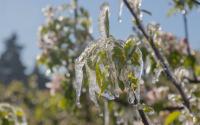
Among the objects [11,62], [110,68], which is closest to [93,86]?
[110,68]

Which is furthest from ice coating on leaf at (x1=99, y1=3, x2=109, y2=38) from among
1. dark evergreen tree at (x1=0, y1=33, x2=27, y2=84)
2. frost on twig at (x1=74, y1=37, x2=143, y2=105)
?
dark evergreen tree at (x1=0, y1=33, x2=27, y2=84)

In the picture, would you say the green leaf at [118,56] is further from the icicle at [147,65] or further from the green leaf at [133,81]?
the icicle at [147,65]

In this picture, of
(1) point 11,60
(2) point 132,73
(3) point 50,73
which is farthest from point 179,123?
(1) point 11,60

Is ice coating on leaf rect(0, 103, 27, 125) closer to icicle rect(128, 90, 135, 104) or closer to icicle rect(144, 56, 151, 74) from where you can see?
icicle rect(144, 56, 151, 74)

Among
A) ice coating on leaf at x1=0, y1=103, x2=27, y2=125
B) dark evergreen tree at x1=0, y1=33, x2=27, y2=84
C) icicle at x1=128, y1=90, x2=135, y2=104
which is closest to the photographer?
icicle at x1=128, y1=90, x2=135, y2=104

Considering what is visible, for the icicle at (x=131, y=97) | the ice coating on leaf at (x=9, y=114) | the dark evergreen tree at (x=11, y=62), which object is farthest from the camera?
the dark evergreen tree at (x=11, y=62)

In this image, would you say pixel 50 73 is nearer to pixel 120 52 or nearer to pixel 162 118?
pixel 162 118

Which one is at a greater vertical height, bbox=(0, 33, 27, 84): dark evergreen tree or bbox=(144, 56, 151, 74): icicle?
bbox=(0, 33, 27, 84): dark evergreen tree

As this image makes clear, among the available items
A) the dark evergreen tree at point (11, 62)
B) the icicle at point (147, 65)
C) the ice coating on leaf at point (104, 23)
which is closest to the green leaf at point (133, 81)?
the ice coating on leaf at point (104, 23)
